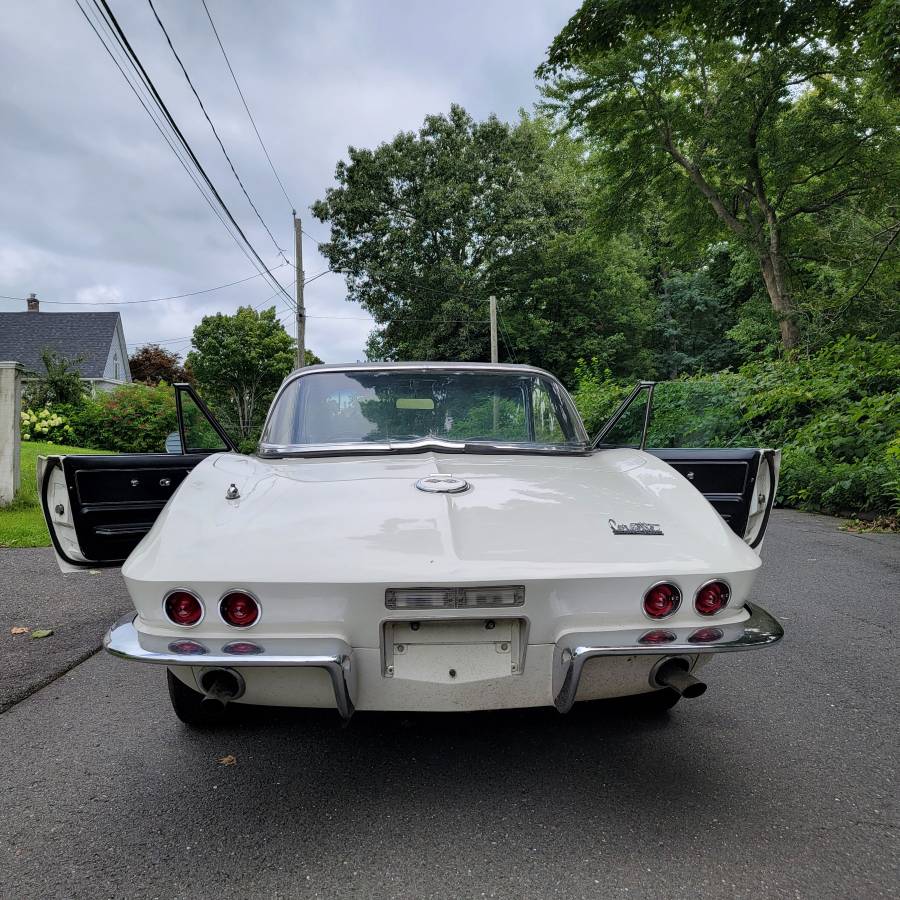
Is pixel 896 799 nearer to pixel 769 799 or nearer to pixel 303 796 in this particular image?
pixel 769 799

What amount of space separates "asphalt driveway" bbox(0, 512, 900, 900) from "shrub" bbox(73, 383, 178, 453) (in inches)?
694

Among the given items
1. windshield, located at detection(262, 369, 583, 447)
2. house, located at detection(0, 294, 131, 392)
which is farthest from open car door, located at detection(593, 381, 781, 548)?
house, located at detection(0, 294, 131, 392)

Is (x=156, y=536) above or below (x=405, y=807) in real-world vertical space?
above

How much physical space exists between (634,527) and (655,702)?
103cm

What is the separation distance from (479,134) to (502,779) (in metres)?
32.6

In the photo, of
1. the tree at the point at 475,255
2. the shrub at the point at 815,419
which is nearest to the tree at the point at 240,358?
the tree at the point at 475,255

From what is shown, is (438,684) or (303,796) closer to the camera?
(438,684)

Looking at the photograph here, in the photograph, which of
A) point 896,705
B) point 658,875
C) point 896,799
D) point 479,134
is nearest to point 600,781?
point 658,875

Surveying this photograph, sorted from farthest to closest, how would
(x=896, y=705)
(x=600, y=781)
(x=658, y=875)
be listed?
(x=896, y=705) < (x=600, y=781) < (x=658, y=875)

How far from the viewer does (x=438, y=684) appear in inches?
75.3

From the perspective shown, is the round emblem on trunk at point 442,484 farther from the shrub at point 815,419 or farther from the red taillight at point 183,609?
the shrub at point 815,419

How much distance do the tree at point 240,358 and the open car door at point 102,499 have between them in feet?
112

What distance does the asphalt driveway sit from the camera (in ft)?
5.75

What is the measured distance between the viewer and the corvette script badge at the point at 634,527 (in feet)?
Answer: 6.81
